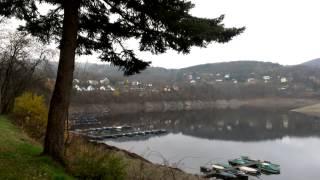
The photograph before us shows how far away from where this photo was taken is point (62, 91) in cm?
1041

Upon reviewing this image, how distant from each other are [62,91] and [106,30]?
2556 mm

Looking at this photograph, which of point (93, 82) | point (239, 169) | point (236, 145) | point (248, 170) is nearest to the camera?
point (248, 170)

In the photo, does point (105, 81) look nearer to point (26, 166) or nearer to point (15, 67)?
point (15, 67)

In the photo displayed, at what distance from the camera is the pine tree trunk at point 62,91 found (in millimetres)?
10367

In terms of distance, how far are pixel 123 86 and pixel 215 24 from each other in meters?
165

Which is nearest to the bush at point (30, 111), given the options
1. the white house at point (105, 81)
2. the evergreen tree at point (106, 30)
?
the evergreen tree at point (106, 30)

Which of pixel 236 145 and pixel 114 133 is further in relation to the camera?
pixel 114 133

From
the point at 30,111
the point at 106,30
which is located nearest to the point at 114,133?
the point at 30,111

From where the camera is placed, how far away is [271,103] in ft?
568

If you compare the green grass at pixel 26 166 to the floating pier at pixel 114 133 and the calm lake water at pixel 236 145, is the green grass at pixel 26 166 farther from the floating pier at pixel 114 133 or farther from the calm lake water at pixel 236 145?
the floating pier at pixel 114 133

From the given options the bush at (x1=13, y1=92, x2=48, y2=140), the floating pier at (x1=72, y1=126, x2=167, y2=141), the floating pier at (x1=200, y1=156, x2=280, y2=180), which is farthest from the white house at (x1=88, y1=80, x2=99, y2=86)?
the bush at (x1=13, y1=92, x2=48, y2=140)

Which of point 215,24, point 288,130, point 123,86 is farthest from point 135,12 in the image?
point 123,86

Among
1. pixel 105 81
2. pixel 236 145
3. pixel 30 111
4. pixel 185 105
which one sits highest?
pixel 105 81

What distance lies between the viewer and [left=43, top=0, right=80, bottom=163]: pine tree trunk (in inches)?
408
